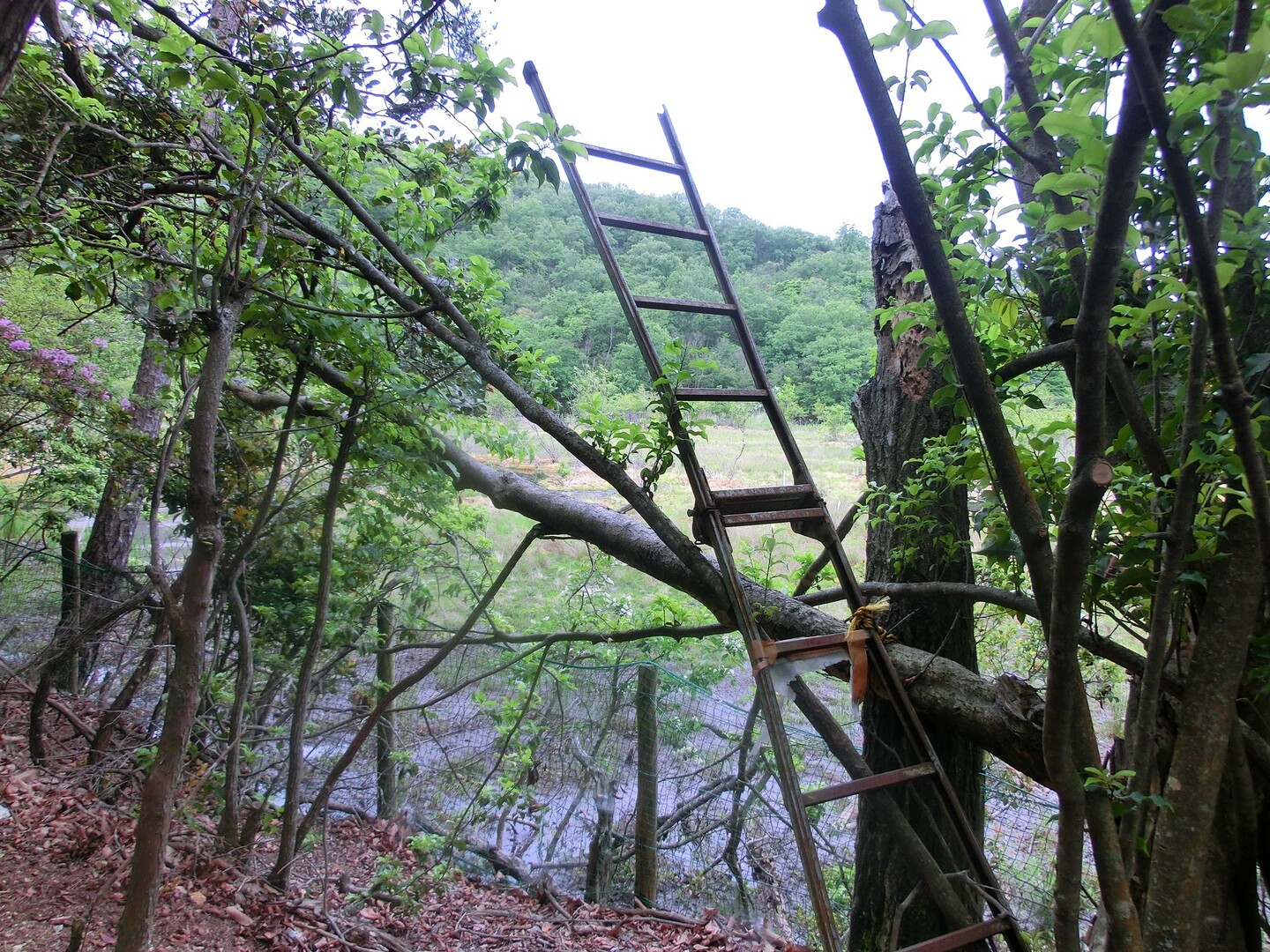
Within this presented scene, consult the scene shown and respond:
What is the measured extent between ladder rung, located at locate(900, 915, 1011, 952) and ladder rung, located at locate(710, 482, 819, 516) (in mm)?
1185

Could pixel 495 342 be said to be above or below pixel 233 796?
above

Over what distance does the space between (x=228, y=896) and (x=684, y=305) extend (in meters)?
3.03

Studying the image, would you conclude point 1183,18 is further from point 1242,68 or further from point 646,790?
point 646,790

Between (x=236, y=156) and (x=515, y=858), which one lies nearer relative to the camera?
(x=236, y=156)

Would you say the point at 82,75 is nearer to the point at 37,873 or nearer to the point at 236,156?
the point at 236,156

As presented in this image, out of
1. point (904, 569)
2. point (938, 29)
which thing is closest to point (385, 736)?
point (904, 569)

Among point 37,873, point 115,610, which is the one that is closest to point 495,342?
point 115,610

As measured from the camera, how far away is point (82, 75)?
2.34 m

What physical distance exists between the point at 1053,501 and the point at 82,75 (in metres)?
3.17

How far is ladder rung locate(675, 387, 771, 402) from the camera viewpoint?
7.07 feet

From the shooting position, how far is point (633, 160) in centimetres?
252

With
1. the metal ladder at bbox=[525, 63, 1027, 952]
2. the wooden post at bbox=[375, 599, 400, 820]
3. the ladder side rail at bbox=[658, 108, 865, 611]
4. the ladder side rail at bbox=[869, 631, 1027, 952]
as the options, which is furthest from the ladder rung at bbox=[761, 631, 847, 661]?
the wooden post at bbox=[375, 599, 400, 820]

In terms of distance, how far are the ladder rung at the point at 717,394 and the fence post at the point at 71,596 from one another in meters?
4.26

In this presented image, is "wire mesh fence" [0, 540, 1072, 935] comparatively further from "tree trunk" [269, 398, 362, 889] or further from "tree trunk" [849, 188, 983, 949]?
"tree trunk" [849, 188, 983, 949]
